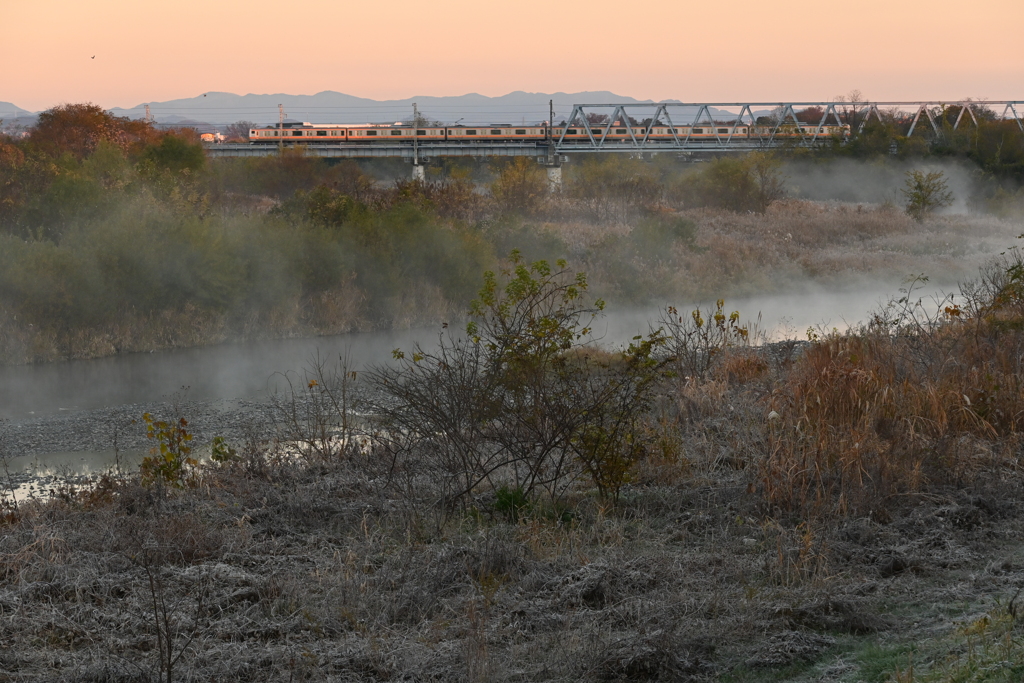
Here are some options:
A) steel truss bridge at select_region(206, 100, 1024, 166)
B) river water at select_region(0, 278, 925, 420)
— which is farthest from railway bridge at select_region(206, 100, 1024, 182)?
river water at select_region(0, 278, 925, 420)

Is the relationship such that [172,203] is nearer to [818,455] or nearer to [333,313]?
[333,313]

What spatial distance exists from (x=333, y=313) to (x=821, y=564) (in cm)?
1980

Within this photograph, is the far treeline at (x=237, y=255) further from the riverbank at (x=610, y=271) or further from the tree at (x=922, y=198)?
the tree at (x=922, y=198)

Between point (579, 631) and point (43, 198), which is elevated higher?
point (43, 198)

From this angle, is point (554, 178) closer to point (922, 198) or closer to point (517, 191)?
point (517, 191)

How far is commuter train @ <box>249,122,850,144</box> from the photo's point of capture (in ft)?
210

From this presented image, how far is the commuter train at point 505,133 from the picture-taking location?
2515 inches

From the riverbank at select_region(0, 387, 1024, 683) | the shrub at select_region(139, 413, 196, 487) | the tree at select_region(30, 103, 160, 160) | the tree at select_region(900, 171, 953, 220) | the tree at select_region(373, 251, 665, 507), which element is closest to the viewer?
the riverbank at select_region(0, 387, 1024, 683)

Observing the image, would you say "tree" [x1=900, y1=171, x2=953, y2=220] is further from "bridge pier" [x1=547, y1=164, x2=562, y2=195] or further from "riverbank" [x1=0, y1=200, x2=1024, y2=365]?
"bridge pier" [x1=547, y1=164, x2=562, y2=195]

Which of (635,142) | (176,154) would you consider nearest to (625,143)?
(635,142)

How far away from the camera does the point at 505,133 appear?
2534 inches

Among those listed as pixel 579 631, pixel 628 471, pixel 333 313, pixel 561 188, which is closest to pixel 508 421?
pixel 628 471

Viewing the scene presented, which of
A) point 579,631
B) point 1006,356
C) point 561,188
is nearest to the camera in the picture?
point 579,631

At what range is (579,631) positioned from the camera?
5055 millimetres
